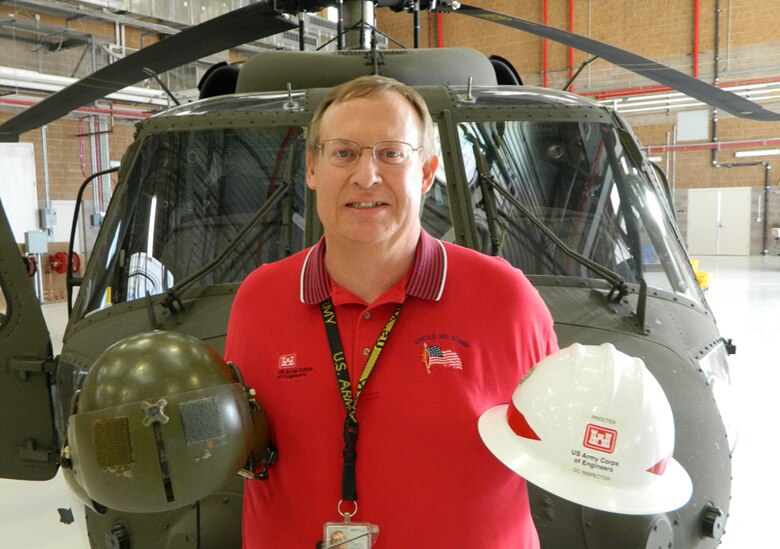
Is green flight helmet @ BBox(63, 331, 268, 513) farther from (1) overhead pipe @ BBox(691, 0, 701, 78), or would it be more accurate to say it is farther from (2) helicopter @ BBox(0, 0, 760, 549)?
(1) overhead pipe @ BBox(691, 0, 701, 78)

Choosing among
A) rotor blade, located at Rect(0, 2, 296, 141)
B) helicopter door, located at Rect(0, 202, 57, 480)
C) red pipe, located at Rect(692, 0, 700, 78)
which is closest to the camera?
helicopter door, located at Rect(0, 202, 57, 480)

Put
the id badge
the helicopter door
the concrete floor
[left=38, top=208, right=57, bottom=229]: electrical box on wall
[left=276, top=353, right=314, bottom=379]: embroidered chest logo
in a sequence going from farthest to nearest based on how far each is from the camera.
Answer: [left=38, top=208, right=57, bottom=229]: electrical box on wall < the concrete floor < the helicopter door < [left=276, top=353, right=314, bottom=379]: embroidered chest logo < the id badge

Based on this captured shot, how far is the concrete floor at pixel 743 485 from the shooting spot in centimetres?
376

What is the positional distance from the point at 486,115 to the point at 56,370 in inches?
73.3

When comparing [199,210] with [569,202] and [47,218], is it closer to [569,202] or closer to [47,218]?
[569,202]

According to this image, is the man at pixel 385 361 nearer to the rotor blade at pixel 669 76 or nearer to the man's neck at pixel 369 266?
the man's neck at pixel 369 266

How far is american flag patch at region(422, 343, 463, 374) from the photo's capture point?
1.48 m

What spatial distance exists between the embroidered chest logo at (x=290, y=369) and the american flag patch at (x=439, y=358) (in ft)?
0.79

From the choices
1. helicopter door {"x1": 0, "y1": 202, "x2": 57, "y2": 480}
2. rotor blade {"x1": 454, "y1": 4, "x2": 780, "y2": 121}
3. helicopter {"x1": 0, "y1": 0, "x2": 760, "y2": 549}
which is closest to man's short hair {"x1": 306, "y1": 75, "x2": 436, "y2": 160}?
helicopter {"x1": 0, "y1": 0, "x2": 760, "y2": 549}

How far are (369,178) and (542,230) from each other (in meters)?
1.17

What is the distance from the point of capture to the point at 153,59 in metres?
3.78

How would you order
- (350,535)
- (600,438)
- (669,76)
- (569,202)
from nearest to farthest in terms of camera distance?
(600,438) → (350,535) → (569,202) → (669,76)

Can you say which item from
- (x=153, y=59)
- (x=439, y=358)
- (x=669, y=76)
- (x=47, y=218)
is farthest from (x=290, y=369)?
(x=47, y=218)

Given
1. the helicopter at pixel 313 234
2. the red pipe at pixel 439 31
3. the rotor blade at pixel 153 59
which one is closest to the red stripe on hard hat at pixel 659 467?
the helicopter at pixel 313 234
